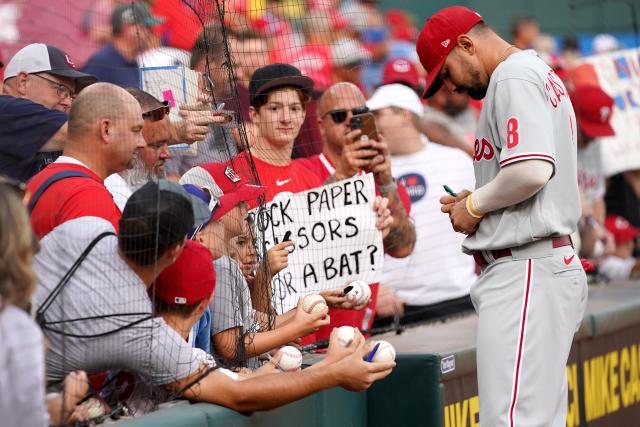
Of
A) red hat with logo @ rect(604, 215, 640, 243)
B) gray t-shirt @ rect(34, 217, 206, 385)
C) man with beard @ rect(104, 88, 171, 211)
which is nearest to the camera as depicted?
gray t-shirt @ rect(34, 217, 206, 385)

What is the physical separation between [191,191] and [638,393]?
12.2 ft

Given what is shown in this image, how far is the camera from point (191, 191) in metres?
4.27

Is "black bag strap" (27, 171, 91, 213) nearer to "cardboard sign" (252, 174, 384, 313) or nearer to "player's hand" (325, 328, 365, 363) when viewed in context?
"player's hand" (325, 328, 365, 363)

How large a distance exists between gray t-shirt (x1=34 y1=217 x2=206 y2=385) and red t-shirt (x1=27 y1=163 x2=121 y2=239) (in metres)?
0.10

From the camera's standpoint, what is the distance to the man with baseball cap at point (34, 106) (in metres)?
4.38

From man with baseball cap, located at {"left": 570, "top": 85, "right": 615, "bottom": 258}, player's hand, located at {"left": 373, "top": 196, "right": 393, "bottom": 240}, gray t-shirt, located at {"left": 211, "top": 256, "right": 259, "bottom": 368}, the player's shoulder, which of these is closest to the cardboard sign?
player's hand, located at {"left": 373, "top": 196, "right": 393, "bottom": 240}

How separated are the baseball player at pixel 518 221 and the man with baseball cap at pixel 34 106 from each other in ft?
4.85

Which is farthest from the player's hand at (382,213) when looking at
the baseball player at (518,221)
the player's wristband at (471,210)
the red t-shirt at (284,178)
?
the player's wristband at (471,210)

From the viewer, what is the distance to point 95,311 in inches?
139

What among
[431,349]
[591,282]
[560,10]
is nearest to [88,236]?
[431,349]

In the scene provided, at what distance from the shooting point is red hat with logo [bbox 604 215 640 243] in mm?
9297

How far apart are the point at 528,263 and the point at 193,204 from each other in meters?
1.22

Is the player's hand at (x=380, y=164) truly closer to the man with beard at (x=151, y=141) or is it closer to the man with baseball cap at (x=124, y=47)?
the man with baseball cap at (x=124, y=47)

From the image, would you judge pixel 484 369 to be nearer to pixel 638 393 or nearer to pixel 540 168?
pixel 540 168
